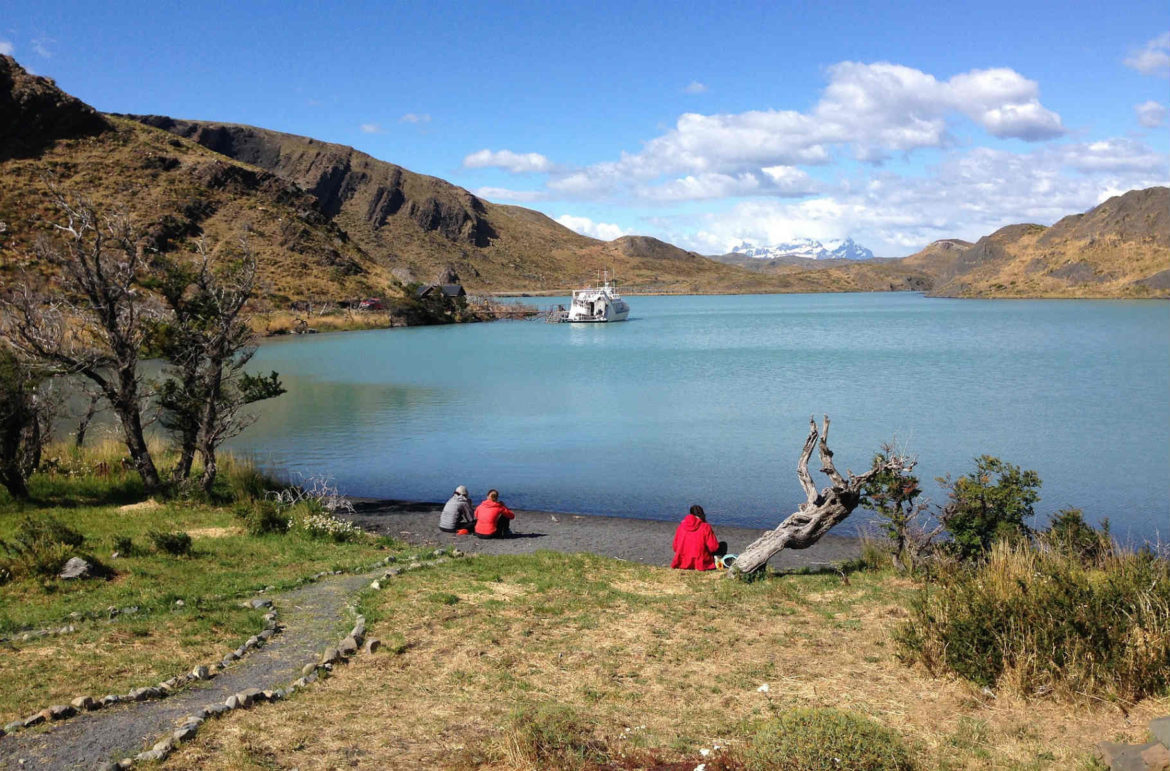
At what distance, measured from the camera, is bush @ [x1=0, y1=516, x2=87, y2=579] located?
35.4 ft

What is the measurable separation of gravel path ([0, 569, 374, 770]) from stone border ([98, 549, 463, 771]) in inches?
4.8

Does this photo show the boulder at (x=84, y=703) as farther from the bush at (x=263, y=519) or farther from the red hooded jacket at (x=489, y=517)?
the red hooded jacket at (x=489, y=517)

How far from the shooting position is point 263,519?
1466cm

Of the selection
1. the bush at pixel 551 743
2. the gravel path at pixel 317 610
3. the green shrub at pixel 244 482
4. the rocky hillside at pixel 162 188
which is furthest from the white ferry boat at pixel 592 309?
the bush at pixel 551 743

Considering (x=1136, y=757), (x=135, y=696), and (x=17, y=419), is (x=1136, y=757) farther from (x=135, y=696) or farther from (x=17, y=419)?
(x=17, y=419)

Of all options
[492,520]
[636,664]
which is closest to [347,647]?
[636,664]

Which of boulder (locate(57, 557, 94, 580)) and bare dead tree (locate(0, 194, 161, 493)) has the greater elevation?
bare dead tree (locate(0, 194, 161, 493))

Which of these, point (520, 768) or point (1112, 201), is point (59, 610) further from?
point (1112, 201)

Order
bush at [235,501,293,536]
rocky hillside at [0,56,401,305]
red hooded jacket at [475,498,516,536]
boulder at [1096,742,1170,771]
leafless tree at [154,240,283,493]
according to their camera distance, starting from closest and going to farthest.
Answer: boulder at [1096,742,1170,771]
bush at [235,501,293,536]
red hooded jacket at [475,498,516,536]
leafless tree at [154,240,283,493]
rocky hillside at [0,56,401,305]

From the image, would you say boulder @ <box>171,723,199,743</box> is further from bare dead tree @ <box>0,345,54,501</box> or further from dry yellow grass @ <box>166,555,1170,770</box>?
bare dead tree @ <box>0,345,54,501</box>

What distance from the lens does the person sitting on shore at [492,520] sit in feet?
53.0

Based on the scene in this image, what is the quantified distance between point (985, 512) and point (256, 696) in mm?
9958

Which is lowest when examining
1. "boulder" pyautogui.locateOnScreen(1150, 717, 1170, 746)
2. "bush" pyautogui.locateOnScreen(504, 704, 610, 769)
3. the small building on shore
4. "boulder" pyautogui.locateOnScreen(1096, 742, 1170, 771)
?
"bush" pyautogui.locateOnScreen(504, 704, 610, 769)

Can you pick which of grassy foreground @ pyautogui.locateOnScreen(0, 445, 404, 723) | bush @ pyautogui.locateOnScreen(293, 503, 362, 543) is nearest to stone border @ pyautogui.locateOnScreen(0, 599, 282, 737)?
grassy foreground @ pyautogui.locateOnScreen(0, 445, 404, 723)
